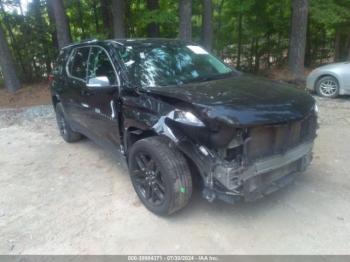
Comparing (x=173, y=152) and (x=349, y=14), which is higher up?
(x=349, y=14)

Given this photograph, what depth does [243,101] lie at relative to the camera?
2.87 m

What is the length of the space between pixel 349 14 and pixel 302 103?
28.5ft

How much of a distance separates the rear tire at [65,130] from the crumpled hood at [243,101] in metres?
3.02

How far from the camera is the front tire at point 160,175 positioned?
117 inches

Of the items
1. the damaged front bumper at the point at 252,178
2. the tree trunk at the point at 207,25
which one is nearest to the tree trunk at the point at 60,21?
the tree trunk at the point at 207,25

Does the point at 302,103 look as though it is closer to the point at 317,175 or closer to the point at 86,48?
the point at 317,175

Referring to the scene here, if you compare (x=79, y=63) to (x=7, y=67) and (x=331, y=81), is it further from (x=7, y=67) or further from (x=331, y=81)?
(x=7, y=67)

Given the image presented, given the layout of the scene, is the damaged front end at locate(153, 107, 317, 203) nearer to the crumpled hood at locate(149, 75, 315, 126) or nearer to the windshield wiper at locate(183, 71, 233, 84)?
the crumpled hood at locate(149, 75, 315, 126)

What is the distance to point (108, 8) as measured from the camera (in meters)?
12.3

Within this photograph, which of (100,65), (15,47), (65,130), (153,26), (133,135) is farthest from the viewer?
(153,26)

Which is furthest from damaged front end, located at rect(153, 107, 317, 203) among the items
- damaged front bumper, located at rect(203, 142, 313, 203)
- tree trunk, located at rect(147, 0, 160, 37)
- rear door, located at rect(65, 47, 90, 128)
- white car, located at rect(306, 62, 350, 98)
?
tree trunk, located at rect(147, 0, 160, 37)

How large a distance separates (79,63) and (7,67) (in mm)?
7206

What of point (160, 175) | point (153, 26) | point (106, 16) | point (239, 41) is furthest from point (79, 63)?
point (239, 41)

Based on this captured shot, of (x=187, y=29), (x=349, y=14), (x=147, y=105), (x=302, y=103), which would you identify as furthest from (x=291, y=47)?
(x=147, y=105)
